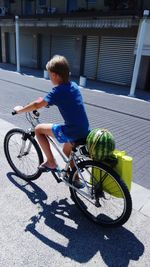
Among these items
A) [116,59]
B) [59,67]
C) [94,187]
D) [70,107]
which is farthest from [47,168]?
[116,59]

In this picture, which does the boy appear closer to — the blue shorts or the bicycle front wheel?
the blue shorts

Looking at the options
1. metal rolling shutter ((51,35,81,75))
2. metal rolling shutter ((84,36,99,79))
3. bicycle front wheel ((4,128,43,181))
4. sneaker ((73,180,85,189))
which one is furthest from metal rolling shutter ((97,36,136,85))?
sneaker ((73,180,85,189))

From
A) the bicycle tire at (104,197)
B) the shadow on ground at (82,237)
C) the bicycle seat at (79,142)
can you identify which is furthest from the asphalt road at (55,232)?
the bicycle seat at (79,142)

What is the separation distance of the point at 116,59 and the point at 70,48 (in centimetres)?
393

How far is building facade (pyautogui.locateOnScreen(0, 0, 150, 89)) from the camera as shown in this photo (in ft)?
38.2

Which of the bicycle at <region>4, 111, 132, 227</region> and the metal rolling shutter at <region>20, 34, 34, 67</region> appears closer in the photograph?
the bicycle at <region>4, 111, 132, 227</region>

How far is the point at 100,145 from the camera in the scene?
2355 mm

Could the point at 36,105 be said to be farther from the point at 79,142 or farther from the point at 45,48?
the point at 45,48

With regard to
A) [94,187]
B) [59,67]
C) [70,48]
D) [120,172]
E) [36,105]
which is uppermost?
[59,67]

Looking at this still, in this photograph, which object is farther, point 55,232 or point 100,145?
point 55,232

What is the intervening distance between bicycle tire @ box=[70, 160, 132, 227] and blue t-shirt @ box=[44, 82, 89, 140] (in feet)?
1.20

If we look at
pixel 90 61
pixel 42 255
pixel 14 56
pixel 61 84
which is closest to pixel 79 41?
pixel 90 61

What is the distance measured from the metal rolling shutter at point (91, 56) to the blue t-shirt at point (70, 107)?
12.7 meters

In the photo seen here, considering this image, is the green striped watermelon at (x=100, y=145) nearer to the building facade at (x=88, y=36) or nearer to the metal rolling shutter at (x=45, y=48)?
the building facade at (x=88, y=36)
